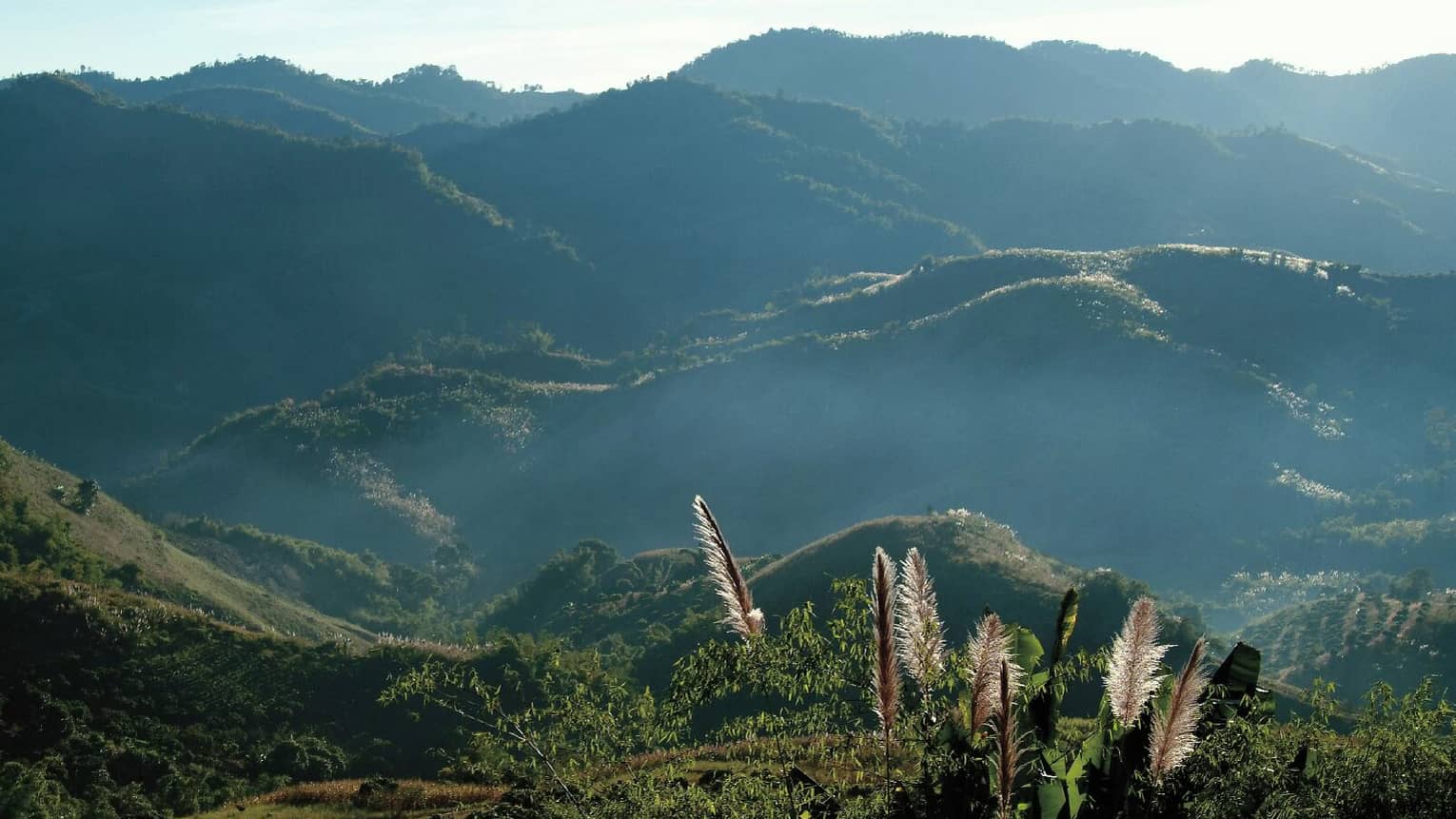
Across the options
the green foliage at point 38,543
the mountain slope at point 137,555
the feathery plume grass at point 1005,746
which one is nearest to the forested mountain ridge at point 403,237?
the mountain slope at point 137,555

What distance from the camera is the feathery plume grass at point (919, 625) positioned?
6129 millimetres

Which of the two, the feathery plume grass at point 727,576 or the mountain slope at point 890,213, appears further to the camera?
the mountain slope at point 890,213

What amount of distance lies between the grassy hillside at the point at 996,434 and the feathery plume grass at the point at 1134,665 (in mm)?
69144

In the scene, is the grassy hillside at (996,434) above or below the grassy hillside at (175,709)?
below

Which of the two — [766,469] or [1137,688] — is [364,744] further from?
[766,469]

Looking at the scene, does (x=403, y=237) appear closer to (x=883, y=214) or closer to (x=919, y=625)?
(x=883, y=214)

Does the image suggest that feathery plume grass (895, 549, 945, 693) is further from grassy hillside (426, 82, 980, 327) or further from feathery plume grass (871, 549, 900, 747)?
grassy hillside (426, 82, 980, 327)

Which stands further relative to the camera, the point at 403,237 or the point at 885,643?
the point at 403,237

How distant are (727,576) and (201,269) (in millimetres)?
149846

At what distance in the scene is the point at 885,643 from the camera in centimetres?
560

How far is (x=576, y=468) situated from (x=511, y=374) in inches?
1069

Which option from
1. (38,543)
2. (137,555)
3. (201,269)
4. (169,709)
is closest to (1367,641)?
(169,709)

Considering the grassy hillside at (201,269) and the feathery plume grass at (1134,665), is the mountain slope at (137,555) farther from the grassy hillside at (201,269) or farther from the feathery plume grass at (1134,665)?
the grassy hillside at (201,269)

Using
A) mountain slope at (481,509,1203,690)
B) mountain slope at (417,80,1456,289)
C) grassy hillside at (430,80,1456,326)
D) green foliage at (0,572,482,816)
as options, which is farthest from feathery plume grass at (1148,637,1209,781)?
mountain slope at (417,80,1456,289)
